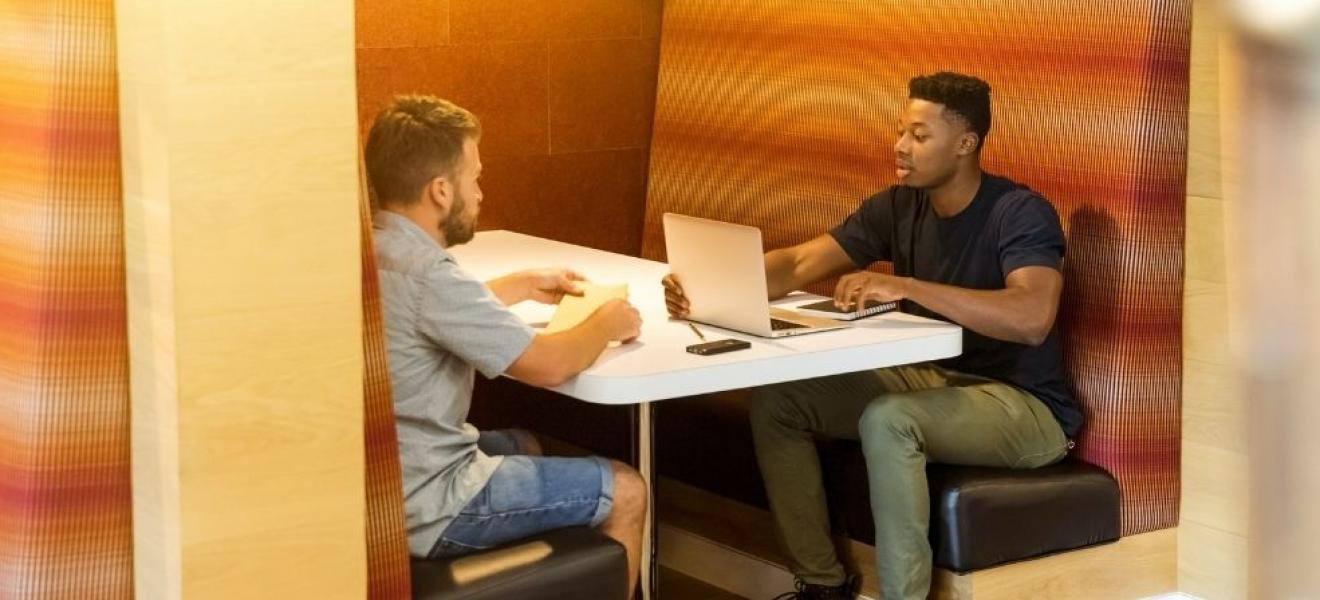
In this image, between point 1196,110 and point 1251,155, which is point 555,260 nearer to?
point 1196,110

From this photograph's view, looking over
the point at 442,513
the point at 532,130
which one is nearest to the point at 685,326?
the point at 442,513

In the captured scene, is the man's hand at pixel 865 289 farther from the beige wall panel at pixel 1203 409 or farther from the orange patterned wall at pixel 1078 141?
the beige wall panel at pixel 1203 409

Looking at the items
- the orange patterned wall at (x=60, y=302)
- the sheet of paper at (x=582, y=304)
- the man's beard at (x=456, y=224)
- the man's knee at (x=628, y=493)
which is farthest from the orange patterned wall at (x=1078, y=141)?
the orange patterned wall at (x=60, y=302)

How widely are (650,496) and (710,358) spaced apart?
500mm

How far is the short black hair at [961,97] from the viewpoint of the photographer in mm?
3484

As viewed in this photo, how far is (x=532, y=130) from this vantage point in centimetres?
→ 471

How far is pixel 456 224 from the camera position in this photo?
9.08 ft

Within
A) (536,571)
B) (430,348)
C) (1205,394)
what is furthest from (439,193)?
(1205,394)

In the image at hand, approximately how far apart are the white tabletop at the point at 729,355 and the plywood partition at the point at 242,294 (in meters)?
0.56

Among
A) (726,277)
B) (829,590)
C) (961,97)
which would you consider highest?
(961,97)

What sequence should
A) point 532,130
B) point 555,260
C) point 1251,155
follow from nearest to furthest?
point 1251,155
point 555,260
point 532,130

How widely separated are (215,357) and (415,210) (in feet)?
2.40

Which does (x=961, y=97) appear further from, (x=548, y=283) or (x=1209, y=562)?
(x=1209, y=562)

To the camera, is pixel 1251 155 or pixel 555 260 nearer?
pixel 1251 155
